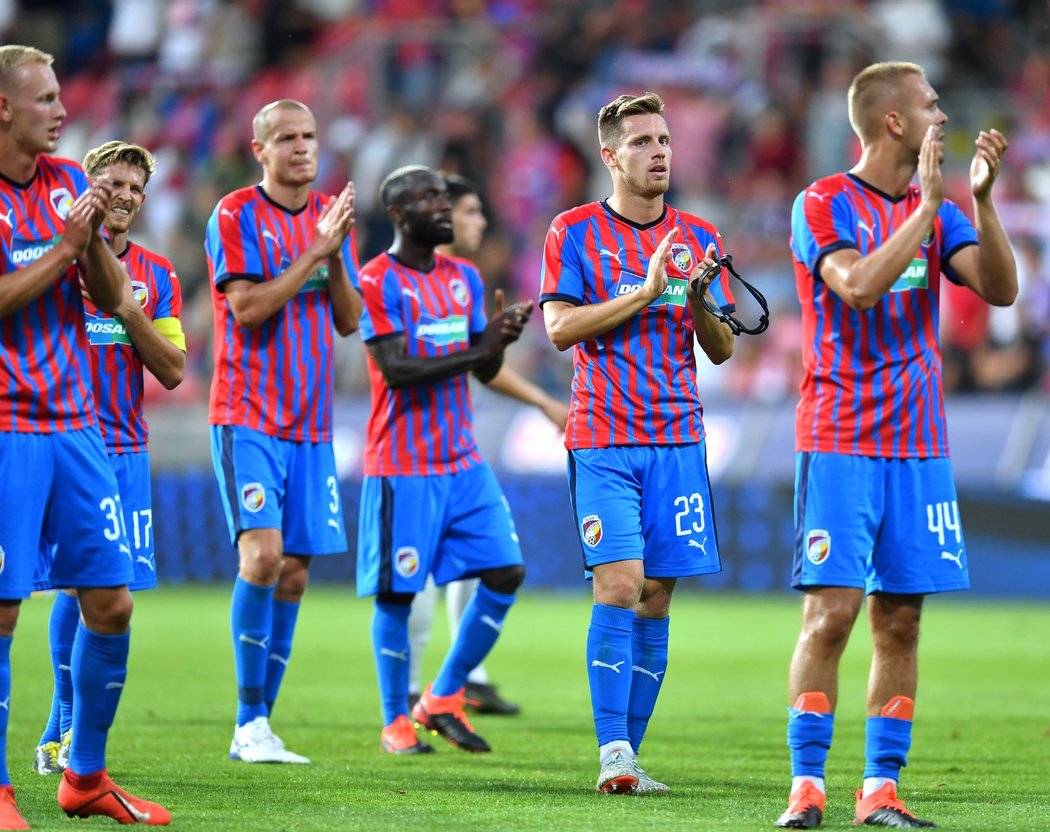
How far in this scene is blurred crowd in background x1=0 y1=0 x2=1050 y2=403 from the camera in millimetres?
17719

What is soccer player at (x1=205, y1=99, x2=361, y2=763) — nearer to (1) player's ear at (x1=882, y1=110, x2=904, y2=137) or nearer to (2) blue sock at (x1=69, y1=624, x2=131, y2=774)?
(2) blue sock at (x1=69, y1=624, x2=131, y2=774)

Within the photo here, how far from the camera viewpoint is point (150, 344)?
6469 millimetres

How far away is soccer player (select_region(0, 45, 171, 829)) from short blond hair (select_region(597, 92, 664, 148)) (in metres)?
2.11

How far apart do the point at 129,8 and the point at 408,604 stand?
1717 cm

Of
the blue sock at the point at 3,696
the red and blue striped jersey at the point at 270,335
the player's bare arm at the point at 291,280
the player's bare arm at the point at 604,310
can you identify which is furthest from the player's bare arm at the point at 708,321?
the blue sock at the point at 3,696

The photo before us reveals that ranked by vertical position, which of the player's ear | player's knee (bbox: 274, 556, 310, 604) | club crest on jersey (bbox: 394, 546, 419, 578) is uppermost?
the player's ear

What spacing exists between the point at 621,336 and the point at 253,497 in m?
1.81

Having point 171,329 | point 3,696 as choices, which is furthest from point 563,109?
point 3,696

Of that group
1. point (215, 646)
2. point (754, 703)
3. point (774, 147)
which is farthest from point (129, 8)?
point (754, 703)

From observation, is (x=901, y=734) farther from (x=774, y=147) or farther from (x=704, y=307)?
(x=774, y=147)

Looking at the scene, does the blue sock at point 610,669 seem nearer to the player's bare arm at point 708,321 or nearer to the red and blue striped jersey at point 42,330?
the player's bare arm at point 708,321

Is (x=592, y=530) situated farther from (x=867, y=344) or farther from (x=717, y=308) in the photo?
(x=867, y=344)

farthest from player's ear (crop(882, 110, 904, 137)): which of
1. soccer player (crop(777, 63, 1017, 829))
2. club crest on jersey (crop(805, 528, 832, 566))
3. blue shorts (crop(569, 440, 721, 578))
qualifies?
blue shorts (crop(569, 440, 721, 578))

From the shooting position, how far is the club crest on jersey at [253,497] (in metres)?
7.41
